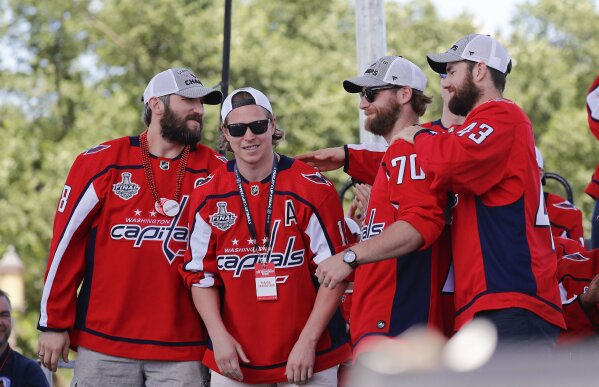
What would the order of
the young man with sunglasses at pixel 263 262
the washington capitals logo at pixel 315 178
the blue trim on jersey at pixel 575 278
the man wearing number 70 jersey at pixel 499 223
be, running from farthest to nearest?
1. the blue trim on jersey at pixel 575 278
2. the washington capitals logo at pixel 315 178
3. the young man with sunglasses at pixel 263 262
4. the man wearing number 70 jersey at pixel 499 223

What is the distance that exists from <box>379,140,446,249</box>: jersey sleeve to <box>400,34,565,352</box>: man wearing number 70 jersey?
6 cm

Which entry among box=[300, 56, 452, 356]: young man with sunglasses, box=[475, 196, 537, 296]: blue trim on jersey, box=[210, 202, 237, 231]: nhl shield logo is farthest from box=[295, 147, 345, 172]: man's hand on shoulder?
box=[475, 196, 537, 296]: blue trim on jersey

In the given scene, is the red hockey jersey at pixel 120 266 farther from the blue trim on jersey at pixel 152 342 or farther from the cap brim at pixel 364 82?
the cap brim at pixel 364 82

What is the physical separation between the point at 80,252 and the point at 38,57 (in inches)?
827

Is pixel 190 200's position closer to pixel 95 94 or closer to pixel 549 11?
pixel 95 94

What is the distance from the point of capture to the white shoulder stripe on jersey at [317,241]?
15.8 ft

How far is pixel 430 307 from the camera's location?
14.2 feet

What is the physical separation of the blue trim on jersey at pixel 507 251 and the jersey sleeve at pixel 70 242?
2.00 metres

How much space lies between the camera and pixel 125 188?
5.20 m

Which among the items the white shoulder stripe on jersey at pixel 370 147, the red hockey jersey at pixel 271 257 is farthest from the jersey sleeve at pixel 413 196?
the white shoulder stripe on jersey at pixel 370 147

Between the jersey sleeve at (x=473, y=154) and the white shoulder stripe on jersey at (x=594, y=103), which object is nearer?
the jersey sleeve at (x=473, y=154)

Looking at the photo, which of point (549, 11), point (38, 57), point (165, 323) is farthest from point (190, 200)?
point (549, 11)

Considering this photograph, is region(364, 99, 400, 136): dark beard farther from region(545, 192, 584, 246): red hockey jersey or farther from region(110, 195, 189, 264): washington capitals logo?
region(545, 192, 584, 246): red hockey jersey

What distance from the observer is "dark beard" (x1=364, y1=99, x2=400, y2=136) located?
5.04 meters
